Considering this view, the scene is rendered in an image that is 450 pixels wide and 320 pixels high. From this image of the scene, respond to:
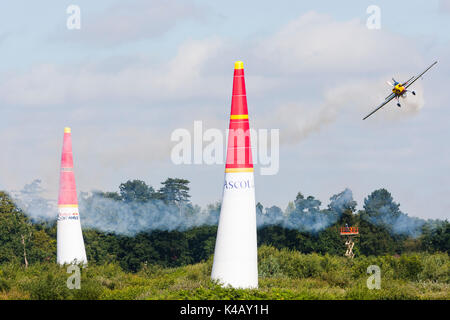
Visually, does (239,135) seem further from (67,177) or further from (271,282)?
(67,177)

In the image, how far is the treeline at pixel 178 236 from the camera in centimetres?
7062

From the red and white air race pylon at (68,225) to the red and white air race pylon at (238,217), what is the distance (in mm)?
14865

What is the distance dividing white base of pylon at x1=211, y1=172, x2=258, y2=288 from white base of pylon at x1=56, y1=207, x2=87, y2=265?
588 inches

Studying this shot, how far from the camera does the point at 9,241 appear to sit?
248 ft

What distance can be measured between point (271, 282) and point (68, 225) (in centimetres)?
1283

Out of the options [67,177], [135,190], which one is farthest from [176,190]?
[67,177]

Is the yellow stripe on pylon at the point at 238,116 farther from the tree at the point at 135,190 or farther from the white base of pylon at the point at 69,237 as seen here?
the tree at the point at 135,190

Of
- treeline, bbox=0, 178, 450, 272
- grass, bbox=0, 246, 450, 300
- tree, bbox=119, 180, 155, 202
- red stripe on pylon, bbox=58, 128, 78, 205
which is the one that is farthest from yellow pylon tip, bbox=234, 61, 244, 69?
tree, bbox=119, 180, 155, 202

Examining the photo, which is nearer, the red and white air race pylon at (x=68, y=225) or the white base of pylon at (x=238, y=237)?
the white base of pylon at (x=238, y=237)

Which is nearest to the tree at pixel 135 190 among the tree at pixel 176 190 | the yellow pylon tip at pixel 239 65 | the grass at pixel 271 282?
the tree at pixel 176 190

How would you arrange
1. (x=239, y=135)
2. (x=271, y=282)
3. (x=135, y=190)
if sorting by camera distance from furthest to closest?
(x=135, y=190)
(x=271, y=282)
(x=239, y=135)

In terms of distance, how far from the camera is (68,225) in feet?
141

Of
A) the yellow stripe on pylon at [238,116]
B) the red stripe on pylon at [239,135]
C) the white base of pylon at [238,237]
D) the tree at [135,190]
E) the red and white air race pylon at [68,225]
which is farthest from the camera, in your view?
the tree at [135,190]
